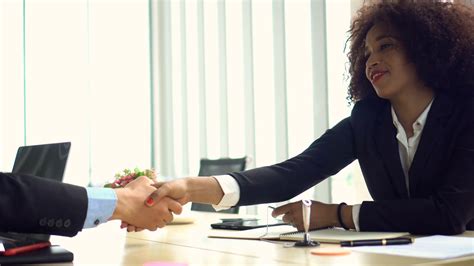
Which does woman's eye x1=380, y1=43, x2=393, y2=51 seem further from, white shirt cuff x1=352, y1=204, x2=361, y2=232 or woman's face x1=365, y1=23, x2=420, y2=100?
white shirt cuff x1=352, y1=204, x2=361, y2=232

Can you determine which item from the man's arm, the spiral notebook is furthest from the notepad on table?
the man's arm

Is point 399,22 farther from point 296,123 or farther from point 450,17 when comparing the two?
point 296,123

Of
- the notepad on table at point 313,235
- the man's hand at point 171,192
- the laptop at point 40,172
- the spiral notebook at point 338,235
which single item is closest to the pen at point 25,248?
the laptop at point 40,172

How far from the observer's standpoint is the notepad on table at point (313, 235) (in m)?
1.65

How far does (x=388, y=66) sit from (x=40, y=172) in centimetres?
122

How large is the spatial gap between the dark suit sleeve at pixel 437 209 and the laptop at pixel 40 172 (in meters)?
0.86

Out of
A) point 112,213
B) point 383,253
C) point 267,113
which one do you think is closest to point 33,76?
point 267,113

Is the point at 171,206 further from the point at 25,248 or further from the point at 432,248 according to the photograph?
the point at 432,248

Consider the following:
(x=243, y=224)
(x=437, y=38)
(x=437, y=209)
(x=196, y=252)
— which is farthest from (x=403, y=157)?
(x=196, y=252)

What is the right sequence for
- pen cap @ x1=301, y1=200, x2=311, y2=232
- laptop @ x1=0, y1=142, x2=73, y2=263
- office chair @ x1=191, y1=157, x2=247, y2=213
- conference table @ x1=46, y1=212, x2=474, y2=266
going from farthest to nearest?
office chair @ x1=191, y1=157, x2=247, y2=213 → pen cap @ x1=301, y1=200, x2=311, y2=232 → laptop @ x1=0, y1=142, x2=73, y2=263 → conference table @ x1=46, y1=212, x2=474, y2=266

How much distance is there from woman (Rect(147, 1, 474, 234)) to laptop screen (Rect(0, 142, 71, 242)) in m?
0.29

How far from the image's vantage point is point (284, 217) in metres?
1.95

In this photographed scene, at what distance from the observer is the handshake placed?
1760 mm

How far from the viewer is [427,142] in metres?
1.94
